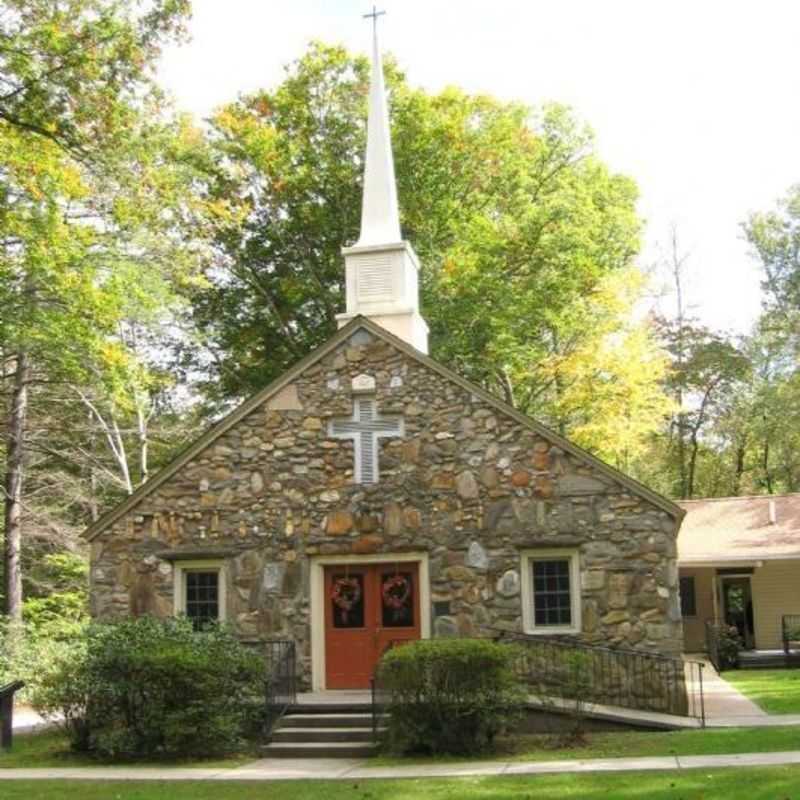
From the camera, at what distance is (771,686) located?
1898 centimetres

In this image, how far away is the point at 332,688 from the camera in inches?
625

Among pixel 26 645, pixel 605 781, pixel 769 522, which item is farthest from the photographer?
pixel 769 522

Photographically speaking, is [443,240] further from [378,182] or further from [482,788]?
[482,788]

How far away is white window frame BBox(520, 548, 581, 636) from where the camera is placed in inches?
604

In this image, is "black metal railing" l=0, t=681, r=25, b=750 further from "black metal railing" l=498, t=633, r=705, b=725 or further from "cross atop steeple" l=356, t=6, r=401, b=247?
"cross atop steeple" l=356, t=6, r=401, b=247

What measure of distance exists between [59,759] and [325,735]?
3343mm

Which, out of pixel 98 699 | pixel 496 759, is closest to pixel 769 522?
pixel 496 759

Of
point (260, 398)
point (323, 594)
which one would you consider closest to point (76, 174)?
point (260, 398)

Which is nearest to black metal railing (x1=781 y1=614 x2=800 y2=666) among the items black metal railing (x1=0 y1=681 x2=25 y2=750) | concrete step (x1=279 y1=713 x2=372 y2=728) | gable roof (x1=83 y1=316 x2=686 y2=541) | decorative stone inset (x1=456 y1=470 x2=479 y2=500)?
decorative stone inset (x1=456 y1=470 x2=479 y2=500)

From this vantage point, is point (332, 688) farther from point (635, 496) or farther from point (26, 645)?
point (26, 645)

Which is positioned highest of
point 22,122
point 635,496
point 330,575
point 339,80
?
point 339,80

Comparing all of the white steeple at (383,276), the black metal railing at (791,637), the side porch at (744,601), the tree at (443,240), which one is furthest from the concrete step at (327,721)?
the tree at (443,240)

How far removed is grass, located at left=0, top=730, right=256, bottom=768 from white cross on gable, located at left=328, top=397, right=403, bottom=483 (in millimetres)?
4764

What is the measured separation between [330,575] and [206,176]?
17321 millimetres
